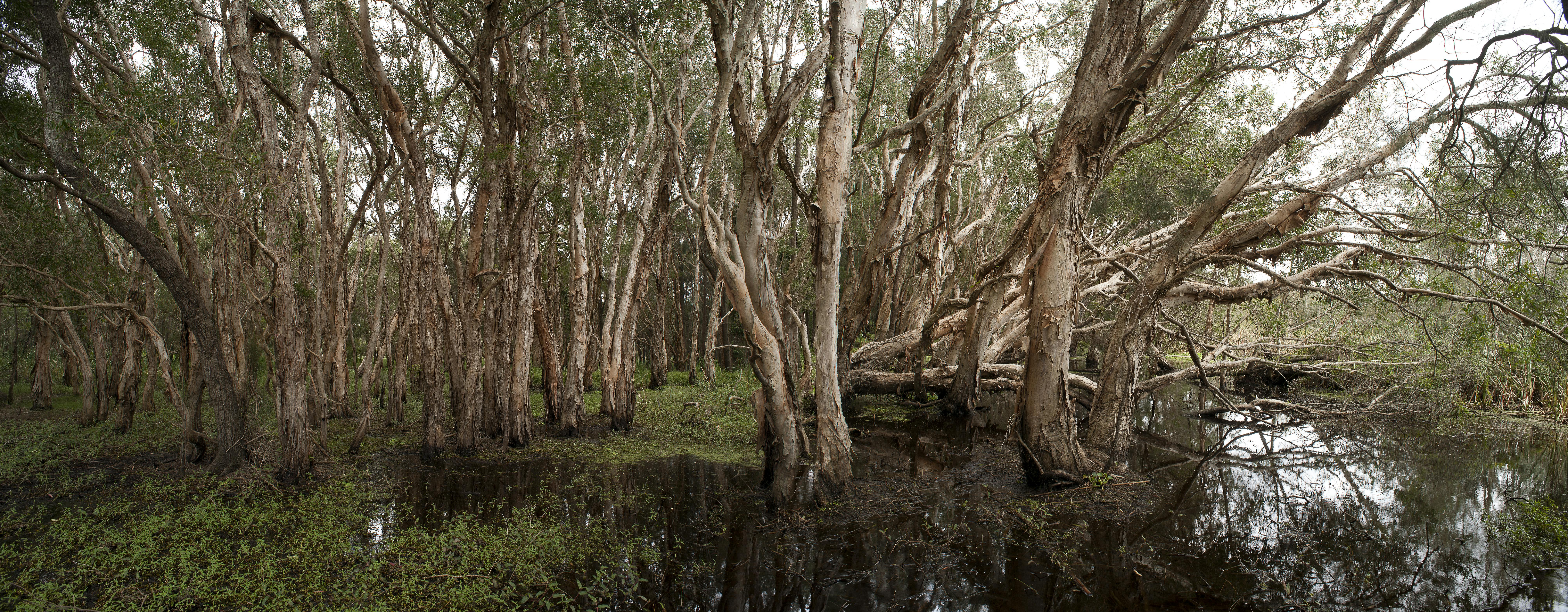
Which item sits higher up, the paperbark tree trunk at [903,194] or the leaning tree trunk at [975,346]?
the paperbark tree trunk at [903,194]

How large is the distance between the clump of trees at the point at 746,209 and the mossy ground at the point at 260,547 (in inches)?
26.0

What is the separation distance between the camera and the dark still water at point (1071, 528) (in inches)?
179

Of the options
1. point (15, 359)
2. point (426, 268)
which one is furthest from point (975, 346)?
point (15, 359)

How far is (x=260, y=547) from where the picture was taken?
508 cm

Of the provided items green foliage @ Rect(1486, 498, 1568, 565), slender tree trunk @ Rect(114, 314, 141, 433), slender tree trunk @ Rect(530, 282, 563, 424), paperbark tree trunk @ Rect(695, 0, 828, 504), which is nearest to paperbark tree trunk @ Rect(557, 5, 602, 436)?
slender tree trunk @ Rect(530, 282, 563, 424)

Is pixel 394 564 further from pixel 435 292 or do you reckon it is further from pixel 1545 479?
pixel 1545 479

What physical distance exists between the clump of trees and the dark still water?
0.78m

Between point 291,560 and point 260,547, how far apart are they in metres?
0.51

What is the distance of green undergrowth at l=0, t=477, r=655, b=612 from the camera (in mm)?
4211

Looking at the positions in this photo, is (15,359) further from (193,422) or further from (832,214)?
(832,214)

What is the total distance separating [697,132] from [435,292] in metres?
9.19

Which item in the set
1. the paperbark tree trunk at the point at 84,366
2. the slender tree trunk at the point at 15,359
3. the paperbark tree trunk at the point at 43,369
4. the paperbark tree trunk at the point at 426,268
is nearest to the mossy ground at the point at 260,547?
the paperbark tree trunk at the point at 426,268

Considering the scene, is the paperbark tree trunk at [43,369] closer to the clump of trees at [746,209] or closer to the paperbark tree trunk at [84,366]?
the clump of trees at [746,209]

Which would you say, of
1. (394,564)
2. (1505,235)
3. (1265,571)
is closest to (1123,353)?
(1265,571)
